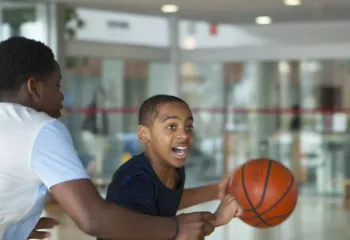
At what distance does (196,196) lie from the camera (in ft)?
10.7

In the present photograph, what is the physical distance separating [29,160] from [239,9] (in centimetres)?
852

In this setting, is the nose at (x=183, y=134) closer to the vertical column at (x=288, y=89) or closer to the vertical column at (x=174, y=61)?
the vertical column at (x=174, y=61)

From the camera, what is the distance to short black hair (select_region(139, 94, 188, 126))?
107 inches

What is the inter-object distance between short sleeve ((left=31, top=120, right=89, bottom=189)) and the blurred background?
8.55 m

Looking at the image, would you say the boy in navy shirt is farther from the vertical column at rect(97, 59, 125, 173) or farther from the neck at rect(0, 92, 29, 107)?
the vertical column at rect(97, 59, 125, 173)

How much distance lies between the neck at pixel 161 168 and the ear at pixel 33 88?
0.78m

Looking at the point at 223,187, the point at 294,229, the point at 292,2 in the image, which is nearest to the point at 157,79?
the point at 292,2

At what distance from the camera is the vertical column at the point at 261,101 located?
1207cm

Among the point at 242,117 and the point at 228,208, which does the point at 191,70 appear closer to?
the point at 242,117

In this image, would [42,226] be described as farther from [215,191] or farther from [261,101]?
[261,101]

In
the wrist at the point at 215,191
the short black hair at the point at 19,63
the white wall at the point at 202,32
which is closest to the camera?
the short black hair at the point at 19,63

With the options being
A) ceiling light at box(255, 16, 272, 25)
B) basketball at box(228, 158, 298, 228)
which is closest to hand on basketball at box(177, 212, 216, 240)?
basketball at box(228, 158, 298, 228)

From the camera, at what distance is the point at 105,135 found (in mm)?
11531

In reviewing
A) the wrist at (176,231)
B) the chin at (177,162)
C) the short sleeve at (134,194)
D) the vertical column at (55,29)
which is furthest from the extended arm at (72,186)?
the vertical column at (55,29)
